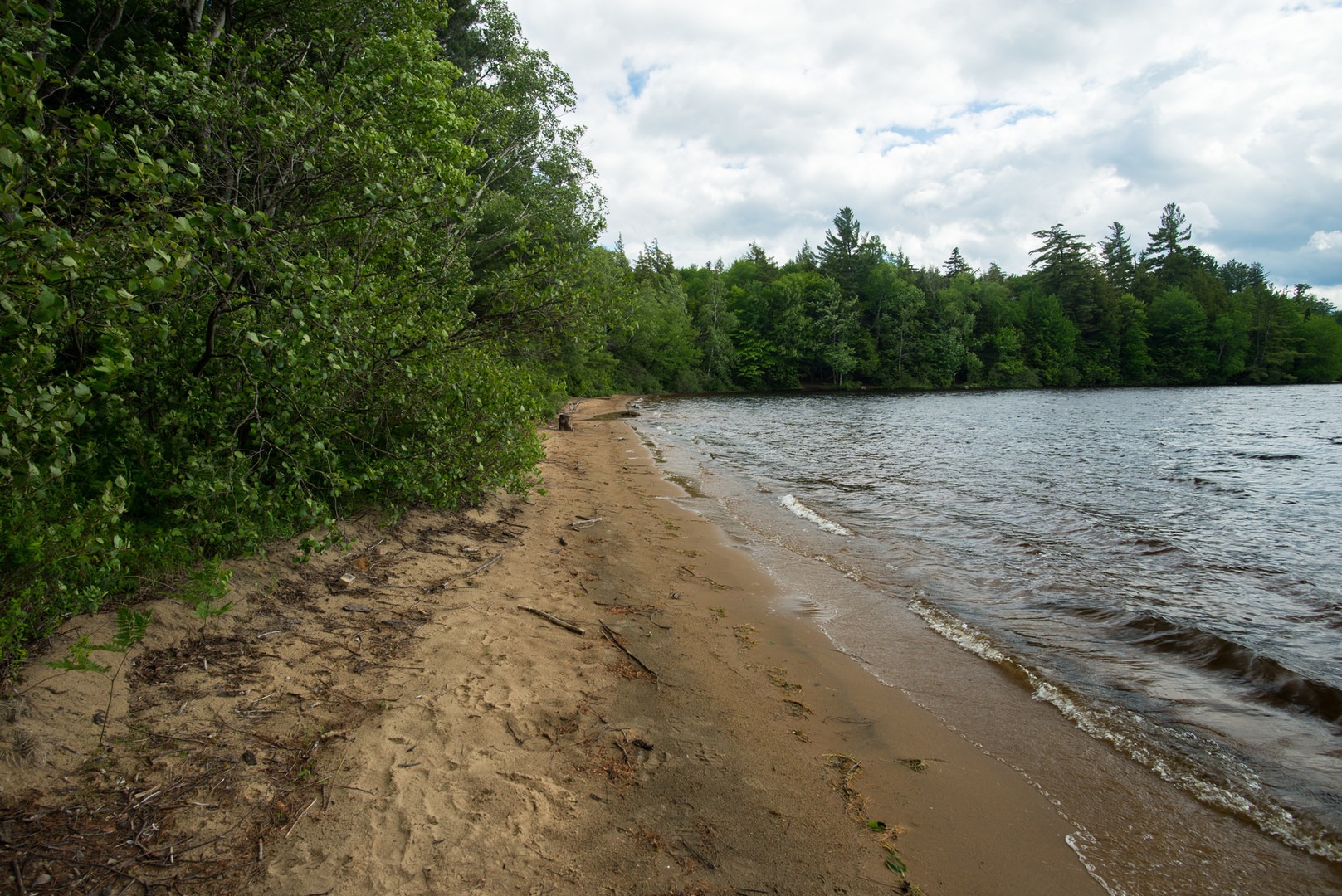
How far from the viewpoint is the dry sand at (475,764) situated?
2.84 meters

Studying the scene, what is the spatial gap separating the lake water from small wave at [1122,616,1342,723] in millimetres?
22

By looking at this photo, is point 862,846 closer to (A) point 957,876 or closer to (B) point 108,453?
(A) point 957,876

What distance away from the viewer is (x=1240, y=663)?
19.5 feet

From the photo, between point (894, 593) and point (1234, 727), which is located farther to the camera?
point (894, 593)

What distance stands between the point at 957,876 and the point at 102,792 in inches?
162

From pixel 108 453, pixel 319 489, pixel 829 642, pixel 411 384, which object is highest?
pixel 411 384

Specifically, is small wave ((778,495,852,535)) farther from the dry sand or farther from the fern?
the fern

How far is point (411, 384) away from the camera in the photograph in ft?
22.1

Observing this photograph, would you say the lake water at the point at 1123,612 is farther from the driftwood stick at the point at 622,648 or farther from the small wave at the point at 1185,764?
the driftwood stick at the point at 622,648

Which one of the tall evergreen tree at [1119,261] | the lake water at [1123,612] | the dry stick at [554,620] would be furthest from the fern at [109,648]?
the tall evergreen tree at [1119,261]

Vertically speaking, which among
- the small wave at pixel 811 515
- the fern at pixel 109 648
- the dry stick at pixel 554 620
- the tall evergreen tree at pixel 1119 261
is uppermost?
the tall evergreen tree at pixel 1119 261

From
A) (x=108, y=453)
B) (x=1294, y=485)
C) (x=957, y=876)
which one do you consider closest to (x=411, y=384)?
(x=108, y=453)

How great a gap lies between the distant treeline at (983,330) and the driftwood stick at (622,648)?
63621 mm

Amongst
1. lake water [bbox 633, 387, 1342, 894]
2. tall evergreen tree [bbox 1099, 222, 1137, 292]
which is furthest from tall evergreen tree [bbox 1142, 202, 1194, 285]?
lake water [bbox 633, 387, 1342, 894]
